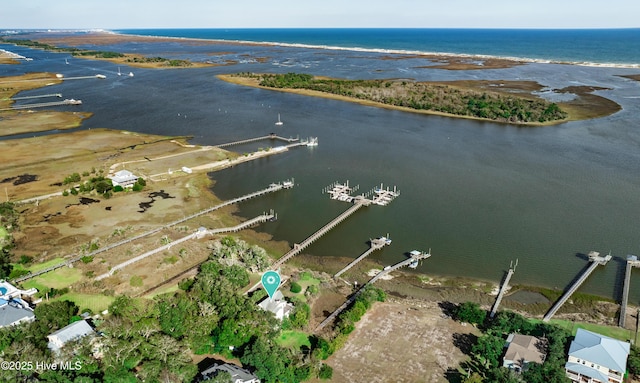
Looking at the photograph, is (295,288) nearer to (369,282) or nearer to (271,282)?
(271,282)

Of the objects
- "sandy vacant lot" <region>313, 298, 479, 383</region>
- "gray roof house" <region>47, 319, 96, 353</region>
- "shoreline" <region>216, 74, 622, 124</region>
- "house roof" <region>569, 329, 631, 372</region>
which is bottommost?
"sandy vacant lot" <region>313, 298, 479, 383</region>

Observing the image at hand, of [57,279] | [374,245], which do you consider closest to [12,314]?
[57,279]

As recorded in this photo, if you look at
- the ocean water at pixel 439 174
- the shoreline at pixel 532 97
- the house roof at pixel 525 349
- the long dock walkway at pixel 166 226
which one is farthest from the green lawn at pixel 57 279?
the shoreline at pixel 532 97

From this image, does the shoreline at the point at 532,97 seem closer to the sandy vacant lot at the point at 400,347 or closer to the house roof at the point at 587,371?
the sandy vacant lot at the point at 400,347

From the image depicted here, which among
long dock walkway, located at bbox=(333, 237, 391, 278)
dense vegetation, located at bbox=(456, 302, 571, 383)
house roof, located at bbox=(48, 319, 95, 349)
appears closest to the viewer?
dense vegetation, located at bbox=(456, 302, 571, 383)

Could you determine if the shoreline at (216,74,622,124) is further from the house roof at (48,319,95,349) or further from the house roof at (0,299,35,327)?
the house roof at (0,299,35,327)

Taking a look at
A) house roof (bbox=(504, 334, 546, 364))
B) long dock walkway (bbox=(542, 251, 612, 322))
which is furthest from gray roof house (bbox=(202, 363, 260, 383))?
long dock walkway (bbox=(542, 251, 612, 322))

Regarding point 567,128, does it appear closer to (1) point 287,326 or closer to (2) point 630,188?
(2) point 630,188
